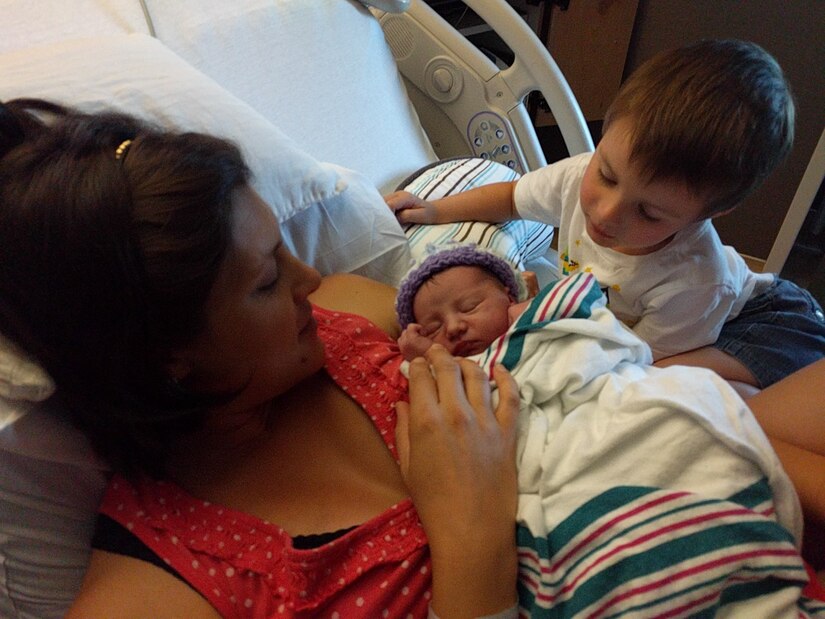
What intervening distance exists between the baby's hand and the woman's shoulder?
0.40 ft

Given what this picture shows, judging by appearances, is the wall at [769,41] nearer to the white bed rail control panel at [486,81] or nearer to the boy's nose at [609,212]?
the white bed rail control panel at [486,81]

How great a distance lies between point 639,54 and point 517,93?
125 cm

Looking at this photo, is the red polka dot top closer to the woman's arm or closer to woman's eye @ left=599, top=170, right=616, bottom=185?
the woman's arm

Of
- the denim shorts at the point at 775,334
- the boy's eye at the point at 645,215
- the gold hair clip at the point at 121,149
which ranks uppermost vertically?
the gold hair clip at the point at 121,149

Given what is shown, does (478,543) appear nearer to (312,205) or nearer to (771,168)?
(312,205)

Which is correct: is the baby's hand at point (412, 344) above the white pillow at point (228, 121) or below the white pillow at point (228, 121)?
below

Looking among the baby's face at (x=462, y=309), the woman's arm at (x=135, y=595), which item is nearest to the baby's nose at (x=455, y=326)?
the baby's face at (x=462, y=309)

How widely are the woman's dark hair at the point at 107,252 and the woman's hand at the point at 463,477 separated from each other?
352mm

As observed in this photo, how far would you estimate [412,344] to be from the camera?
A: 1.12 meters

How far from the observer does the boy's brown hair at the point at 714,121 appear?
1.04 m

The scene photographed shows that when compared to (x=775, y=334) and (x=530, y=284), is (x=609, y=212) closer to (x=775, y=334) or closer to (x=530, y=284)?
(x=530, y=284)

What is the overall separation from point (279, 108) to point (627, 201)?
868 millimetres

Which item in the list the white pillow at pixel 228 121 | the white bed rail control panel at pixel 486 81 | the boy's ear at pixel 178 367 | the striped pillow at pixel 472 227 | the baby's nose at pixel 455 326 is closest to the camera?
the boy's ear at pixel 178 367

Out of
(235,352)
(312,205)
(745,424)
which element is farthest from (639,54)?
(235,352)
